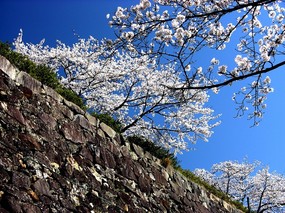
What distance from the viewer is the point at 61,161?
18.2 ft

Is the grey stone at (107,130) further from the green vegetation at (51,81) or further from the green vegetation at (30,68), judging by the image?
the green vegetation at (30,68)

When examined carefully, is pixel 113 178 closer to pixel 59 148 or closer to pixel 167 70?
pixel 59 148

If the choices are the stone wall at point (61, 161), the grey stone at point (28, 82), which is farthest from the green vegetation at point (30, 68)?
the stone wall at point (61, 161)

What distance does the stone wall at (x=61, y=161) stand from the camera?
474 cm

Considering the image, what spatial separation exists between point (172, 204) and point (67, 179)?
3.26 meters

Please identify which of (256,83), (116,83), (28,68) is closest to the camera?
(256,83)

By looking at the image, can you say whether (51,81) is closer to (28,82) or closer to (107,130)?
(107,130)

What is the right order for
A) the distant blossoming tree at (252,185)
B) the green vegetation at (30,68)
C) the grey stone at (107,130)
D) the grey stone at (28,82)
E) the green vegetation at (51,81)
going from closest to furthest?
the grey stone at (28,82)
the green vegetation at (30,68)
the green vegetation at (51,81)
the grey stone at (107,130)
the distant blossoming tree at (252,185)

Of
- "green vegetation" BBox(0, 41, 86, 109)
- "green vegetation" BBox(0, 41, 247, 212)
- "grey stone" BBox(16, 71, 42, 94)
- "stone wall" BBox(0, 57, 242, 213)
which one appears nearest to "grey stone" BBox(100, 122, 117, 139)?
"stone wall" BBox(0, 57, 242, 213)

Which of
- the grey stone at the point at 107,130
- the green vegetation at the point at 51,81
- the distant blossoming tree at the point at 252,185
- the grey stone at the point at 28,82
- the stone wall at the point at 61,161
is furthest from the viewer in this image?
the distant blossoming tree at the point at 252,185

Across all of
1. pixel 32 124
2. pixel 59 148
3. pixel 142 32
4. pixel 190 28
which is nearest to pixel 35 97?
pixel 32 124

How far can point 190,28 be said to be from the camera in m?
5.66

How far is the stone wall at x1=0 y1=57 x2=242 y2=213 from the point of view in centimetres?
Answer: 474

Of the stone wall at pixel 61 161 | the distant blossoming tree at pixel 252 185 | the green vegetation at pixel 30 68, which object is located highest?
the distant blossoming tree at pixel 252 185
